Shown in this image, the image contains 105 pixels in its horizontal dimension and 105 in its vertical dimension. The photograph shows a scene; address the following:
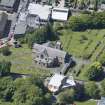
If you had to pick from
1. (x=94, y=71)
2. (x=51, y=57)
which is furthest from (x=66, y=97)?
(x=51, y=57)

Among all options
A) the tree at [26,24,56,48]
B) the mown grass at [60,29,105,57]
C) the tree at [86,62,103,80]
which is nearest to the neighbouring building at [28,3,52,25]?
the tree at [26,24,56,48]

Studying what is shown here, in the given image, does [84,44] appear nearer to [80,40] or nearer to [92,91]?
[80,40]

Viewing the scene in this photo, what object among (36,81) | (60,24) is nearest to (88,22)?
(60,24)

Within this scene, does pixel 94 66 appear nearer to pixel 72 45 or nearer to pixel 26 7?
pixel 72 45

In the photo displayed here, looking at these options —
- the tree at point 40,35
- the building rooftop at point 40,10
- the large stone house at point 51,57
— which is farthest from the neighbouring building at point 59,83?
the building rooftop at point 40,10

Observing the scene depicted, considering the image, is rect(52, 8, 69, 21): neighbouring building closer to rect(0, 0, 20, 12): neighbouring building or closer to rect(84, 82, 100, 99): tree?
rect(0, 0, 20, 12): neighbouring building

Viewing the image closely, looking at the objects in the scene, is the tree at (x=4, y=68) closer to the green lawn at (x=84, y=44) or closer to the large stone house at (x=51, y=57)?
the large stone house at (x=51, y=57)
